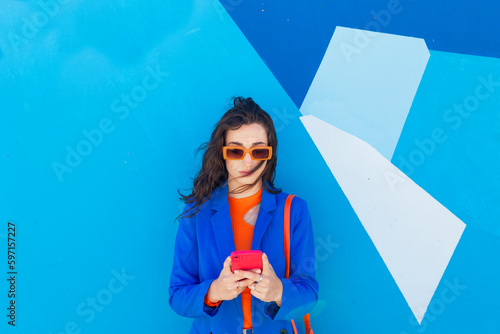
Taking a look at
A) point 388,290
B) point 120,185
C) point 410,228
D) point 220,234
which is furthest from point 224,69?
point 388,290

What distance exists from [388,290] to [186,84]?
6.27ft

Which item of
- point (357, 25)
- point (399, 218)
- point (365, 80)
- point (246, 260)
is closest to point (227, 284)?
point (246, 260)

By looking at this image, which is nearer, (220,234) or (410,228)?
(220,234)

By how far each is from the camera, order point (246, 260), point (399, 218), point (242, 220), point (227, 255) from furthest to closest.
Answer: point (399, 218) → point (242, 220) → point (227, 255) → point (246, 260)

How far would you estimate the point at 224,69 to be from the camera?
2.57 m

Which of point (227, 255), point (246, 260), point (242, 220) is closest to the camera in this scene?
point (246, 260)

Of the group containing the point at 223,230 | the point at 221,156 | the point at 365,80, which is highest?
the point at 365,80

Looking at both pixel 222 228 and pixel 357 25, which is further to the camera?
pixel 357 25

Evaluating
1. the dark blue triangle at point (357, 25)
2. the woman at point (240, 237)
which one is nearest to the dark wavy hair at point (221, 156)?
the woman at point (240, 237)

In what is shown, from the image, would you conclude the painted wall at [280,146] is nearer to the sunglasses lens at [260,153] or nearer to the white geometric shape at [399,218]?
the white geometric shape at [399,218]

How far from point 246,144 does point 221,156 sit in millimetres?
206

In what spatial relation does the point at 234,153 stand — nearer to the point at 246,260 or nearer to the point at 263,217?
the point at 263,217

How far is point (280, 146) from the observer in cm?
256

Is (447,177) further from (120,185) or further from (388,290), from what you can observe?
(120,185)
